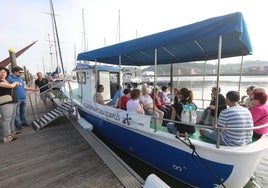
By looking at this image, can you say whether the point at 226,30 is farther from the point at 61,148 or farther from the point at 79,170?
the point at 61,148

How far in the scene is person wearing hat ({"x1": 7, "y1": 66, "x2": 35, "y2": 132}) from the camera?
4788 mm

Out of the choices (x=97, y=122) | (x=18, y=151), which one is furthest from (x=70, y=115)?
(x=18, y=151)

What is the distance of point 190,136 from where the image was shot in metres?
3.13

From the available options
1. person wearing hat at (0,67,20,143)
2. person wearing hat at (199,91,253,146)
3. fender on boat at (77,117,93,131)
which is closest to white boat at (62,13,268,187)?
person wearing hat at (199,91,253,146)

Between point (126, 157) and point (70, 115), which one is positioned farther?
point (70, 115)

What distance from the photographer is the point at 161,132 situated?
3.19m

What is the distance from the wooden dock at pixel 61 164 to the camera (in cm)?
287

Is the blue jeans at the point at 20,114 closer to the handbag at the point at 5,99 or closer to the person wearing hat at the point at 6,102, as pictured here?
the person wearing hat at the point at 6,102

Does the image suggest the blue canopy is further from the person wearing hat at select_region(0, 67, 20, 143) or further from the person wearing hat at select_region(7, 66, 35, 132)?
the person wearing hat at select_region(0, 67, 20, 143)

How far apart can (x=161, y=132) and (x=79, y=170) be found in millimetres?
1739

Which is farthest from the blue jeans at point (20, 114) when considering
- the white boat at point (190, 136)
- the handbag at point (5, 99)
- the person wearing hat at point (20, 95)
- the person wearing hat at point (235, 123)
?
the person wearing hat at point (235, 123)

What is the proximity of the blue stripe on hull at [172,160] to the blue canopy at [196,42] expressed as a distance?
72.4 inches

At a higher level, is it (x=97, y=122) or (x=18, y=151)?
(x=97, y=122)

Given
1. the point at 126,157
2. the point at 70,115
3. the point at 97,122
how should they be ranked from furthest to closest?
the point at 70,115 → the point at 97,122 → the point at 126,157
